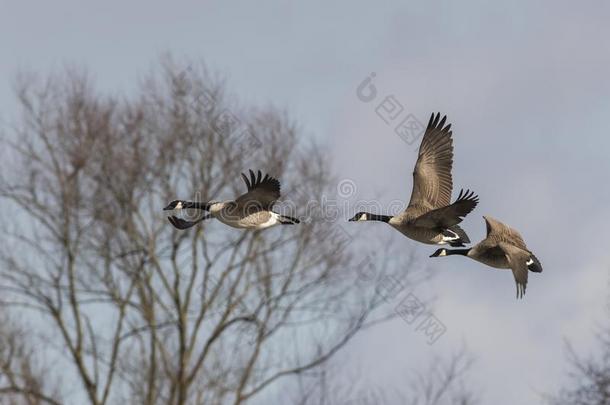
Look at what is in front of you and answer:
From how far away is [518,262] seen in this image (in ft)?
40.9

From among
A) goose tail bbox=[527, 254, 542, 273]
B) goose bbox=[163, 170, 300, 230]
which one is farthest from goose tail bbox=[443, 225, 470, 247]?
goose bbox=[163, 170, 300, 230]

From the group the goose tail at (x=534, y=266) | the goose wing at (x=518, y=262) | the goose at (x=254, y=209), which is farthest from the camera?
the goose tail at (x=534, y=266)

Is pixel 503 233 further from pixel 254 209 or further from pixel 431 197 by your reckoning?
pixel 254 209

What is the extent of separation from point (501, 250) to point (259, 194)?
245 cm

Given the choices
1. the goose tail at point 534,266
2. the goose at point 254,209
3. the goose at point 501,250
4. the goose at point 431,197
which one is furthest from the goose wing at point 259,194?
the goose tail at point 534,266

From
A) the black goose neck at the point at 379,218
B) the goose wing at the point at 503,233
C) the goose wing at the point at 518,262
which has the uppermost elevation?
the black goose neck at the point at 379,218

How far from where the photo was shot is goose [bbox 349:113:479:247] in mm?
13008

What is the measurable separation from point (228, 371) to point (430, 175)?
10.1 metres

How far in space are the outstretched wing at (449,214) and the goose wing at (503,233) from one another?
2.00ft

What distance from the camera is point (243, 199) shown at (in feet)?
42.4

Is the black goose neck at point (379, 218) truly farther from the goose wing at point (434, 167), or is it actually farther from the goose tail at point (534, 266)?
the goose tail at point (534, 266)

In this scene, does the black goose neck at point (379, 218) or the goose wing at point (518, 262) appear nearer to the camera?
the goose wing at point (518, 262)

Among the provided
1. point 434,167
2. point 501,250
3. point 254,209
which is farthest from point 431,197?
point 254,209

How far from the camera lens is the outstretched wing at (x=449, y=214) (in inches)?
476
